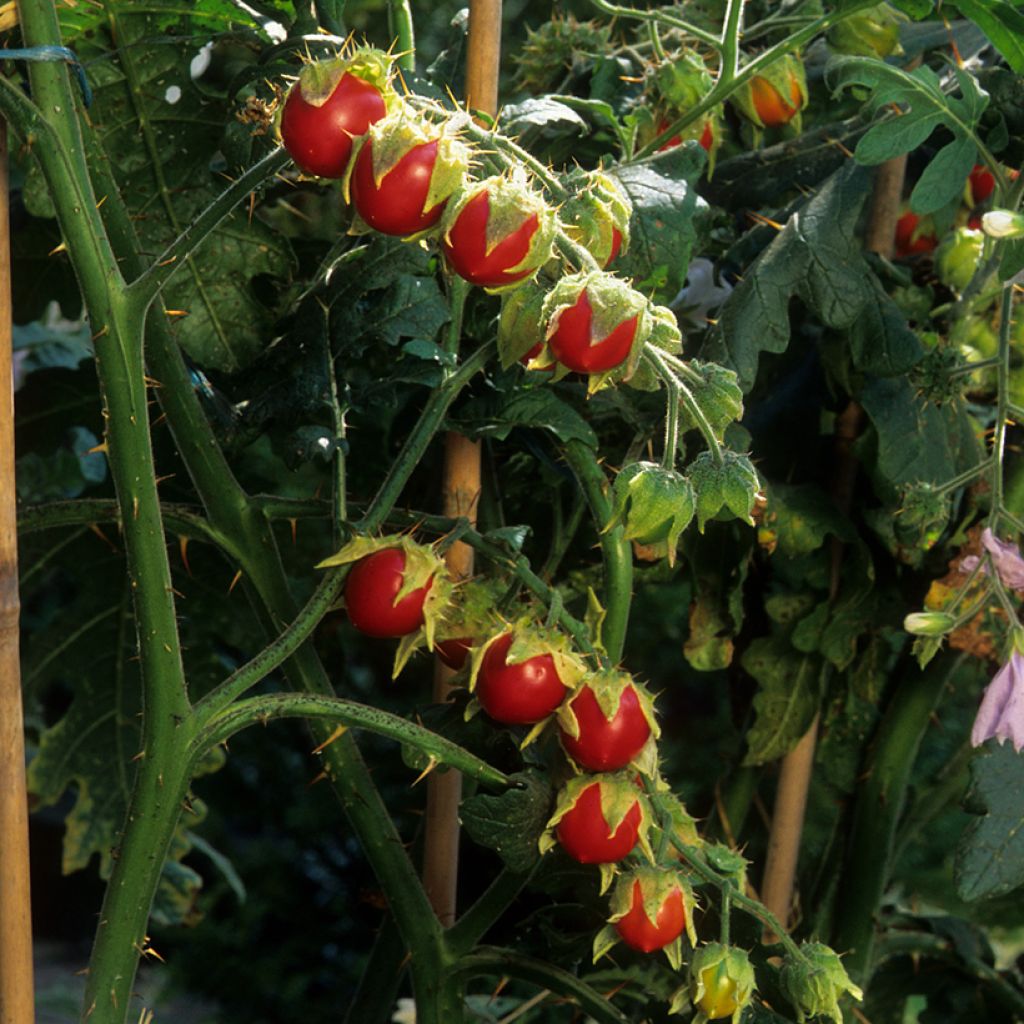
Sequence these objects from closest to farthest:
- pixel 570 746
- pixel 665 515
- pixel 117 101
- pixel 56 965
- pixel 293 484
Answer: pixel 665 515, pixel 570 746, pixel 117 101, pixel 293 484, pixel 56 965

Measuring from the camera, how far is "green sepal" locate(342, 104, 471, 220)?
0.53 meters

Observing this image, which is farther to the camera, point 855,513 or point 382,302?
point 855,513

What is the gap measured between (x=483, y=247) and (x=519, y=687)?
207mm

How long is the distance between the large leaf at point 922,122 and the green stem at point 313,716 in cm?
36

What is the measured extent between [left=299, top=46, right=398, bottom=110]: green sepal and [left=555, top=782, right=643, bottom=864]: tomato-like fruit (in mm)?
319

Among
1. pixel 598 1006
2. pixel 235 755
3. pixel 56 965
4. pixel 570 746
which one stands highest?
pixel 570 746

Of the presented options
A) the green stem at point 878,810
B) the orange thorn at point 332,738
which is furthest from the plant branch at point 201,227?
the green stem at point 878,810

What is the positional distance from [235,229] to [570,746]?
40 centimetres

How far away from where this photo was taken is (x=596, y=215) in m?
0.58

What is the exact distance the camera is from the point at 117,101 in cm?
83

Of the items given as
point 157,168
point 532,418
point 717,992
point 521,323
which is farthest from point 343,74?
point 717,992

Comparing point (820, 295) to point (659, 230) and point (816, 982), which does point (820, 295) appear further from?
point (816, 982)

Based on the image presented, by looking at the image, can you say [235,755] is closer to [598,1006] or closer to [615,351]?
[598,1006]

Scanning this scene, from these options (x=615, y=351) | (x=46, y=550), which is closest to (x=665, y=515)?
(x=615, y=351)
